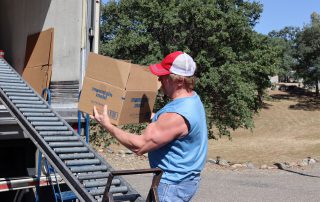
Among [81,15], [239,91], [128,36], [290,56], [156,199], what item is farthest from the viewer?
[290,56]

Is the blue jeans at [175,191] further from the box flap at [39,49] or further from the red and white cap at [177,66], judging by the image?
the box flap at [39,49]

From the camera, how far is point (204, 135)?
9.35ft

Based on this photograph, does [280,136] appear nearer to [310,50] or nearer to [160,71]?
[310,50]

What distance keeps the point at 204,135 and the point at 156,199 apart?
52 cm

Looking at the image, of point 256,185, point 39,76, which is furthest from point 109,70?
point 256,185

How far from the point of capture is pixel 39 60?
19.7 feet

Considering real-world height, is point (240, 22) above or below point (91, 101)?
above

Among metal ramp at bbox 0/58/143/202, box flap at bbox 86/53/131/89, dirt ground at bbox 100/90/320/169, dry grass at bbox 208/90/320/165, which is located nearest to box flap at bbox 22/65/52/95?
metal ramp at bbox 0/58/143/202

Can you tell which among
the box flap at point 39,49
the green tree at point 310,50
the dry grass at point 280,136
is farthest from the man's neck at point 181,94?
the green tree at point 310,50

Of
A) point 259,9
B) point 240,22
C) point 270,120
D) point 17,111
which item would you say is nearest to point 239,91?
point 240,22

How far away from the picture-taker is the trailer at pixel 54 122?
3668 mm

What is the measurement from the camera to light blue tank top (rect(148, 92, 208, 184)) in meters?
2.71

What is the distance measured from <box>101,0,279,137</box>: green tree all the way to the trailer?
12225 mm

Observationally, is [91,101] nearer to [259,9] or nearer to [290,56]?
[259,9]
